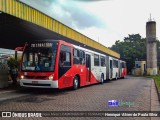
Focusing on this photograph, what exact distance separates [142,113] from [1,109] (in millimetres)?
4845

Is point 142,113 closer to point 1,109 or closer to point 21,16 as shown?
point 1,109

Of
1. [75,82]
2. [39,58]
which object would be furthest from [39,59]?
[75,82]

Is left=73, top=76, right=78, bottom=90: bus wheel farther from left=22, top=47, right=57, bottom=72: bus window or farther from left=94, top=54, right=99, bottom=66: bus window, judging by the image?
left=94, top=54, right=99, bottom=66: bus window

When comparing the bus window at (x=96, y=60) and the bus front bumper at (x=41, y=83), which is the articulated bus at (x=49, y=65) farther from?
the bus window at (x=96, y=60)

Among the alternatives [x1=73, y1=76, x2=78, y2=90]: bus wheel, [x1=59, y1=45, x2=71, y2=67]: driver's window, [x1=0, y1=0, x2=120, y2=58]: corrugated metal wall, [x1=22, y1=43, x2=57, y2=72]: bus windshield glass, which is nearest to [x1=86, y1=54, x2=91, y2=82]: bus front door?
[x1=0, y1=0, x2=120, y2=58]: corrugated metal wall

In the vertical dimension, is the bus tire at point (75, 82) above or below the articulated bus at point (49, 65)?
below

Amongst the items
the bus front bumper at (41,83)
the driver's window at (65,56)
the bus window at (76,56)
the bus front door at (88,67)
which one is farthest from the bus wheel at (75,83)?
the bus front bumper at (41,83)

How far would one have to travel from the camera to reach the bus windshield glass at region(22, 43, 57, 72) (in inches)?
537

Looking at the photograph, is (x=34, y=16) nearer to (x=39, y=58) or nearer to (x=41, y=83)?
(x=39, y=58)

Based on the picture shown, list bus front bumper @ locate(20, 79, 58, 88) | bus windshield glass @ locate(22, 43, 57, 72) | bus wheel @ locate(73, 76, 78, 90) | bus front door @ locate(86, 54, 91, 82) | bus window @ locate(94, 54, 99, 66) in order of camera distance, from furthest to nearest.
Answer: bus window @ locate(94, 54, 99, 66) < bus front door @ locate(86, 54, 91, 82) < bus wheel @ locate(73, 76, 78, 90) < bus windshield glass @ locate(22, 43, 57, 72) < bus front bumper @ locate(20, 79, 58, 88)

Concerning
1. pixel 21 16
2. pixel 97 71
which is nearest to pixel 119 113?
pixel 21 16

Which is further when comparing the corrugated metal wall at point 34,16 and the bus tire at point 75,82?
the bus tire at point 75,82

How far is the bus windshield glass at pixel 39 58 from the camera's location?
1365 centimetres

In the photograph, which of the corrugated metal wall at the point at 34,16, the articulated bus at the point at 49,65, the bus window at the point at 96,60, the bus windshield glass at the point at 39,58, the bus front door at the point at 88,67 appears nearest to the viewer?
the corrugated metal wall at the point at 34,16
